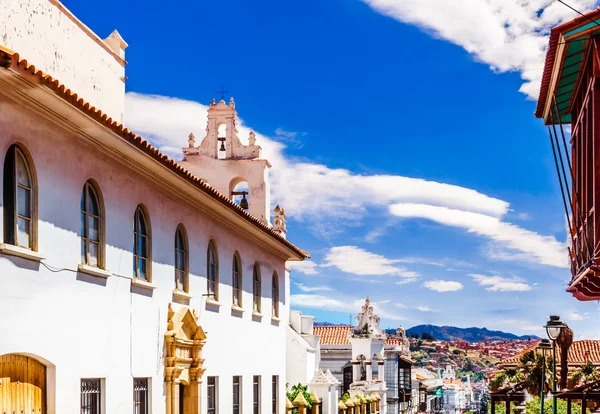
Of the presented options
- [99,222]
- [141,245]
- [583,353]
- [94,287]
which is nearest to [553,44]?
[99,222]

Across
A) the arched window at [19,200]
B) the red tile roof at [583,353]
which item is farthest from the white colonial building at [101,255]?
the red tile roof at [583,353]

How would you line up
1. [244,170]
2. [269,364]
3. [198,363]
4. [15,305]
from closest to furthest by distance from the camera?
[15,305] → [198,363] → [269,364] → [244,170]

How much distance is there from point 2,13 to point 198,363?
7693mm

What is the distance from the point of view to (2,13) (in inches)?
583

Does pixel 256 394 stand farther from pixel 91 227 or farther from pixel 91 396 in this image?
pixel 91 227

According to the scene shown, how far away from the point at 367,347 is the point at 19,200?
3449 centimetres

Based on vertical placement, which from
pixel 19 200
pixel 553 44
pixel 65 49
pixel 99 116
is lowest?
pixel 19 200

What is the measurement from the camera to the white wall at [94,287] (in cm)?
1164

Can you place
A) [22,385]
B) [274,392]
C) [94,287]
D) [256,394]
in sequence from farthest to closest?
1. [274,392]
2. [256,394]
3. [94,287]
4. [22,385]

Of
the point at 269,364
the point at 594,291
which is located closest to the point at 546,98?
the point at 594,291

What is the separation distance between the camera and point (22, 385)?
11.8 meters

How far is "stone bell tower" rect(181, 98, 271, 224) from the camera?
30.5 meters

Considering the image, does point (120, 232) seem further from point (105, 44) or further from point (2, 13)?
point (105, 44)

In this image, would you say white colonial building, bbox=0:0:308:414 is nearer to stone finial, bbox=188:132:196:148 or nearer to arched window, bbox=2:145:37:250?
arched window, bbox=2:145:37:250
